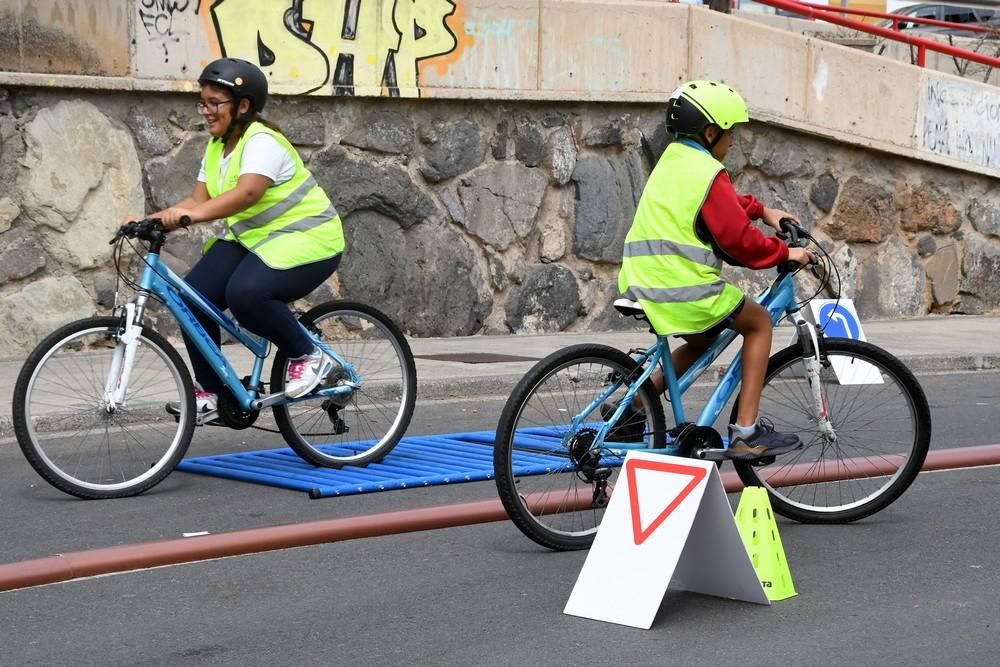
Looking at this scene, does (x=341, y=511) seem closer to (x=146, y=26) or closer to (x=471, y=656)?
(x=471, y=656)

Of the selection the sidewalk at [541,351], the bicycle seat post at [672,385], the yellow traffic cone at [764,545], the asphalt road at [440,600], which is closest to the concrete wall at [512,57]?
the sidewalk at [541,351]

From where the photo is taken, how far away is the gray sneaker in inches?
238

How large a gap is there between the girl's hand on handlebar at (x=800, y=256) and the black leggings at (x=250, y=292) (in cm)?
222

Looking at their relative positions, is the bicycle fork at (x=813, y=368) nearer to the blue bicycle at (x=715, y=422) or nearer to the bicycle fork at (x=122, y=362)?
the blue bicycle at (x=715, y=422)

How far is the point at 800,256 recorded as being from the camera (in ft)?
20.0

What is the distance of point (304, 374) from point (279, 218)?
71cm

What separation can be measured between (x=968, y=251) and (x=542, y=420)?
10696 millimetres

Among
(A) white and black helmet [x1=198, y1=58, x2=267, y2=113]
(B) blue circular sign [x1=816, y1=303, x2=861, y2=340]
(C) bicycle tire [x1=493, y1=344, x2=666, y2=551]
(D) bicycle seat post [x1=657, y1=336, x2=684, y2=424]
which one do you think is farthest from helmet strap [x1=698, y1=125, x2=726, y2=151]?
(B) blue circular sign [x1=816, y1=303, x2=861, y2=340]

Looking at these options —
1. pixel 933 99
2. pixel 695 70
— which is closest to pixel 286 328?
pixel 695 70

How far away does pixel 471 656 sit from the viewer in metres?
4.59

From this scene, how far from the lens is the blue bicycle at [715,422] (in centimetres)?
577

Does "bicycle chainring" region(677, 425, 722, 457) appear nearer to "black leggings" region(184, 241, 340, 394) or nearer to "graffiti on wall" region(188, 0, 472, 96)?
"black leggings" region(184, 241, 340, 394)

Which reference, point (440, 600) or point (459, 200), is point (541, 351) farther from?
point (440, 600)

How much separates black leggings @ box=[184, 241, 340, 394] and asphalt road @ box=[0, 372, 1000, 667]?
69cm
